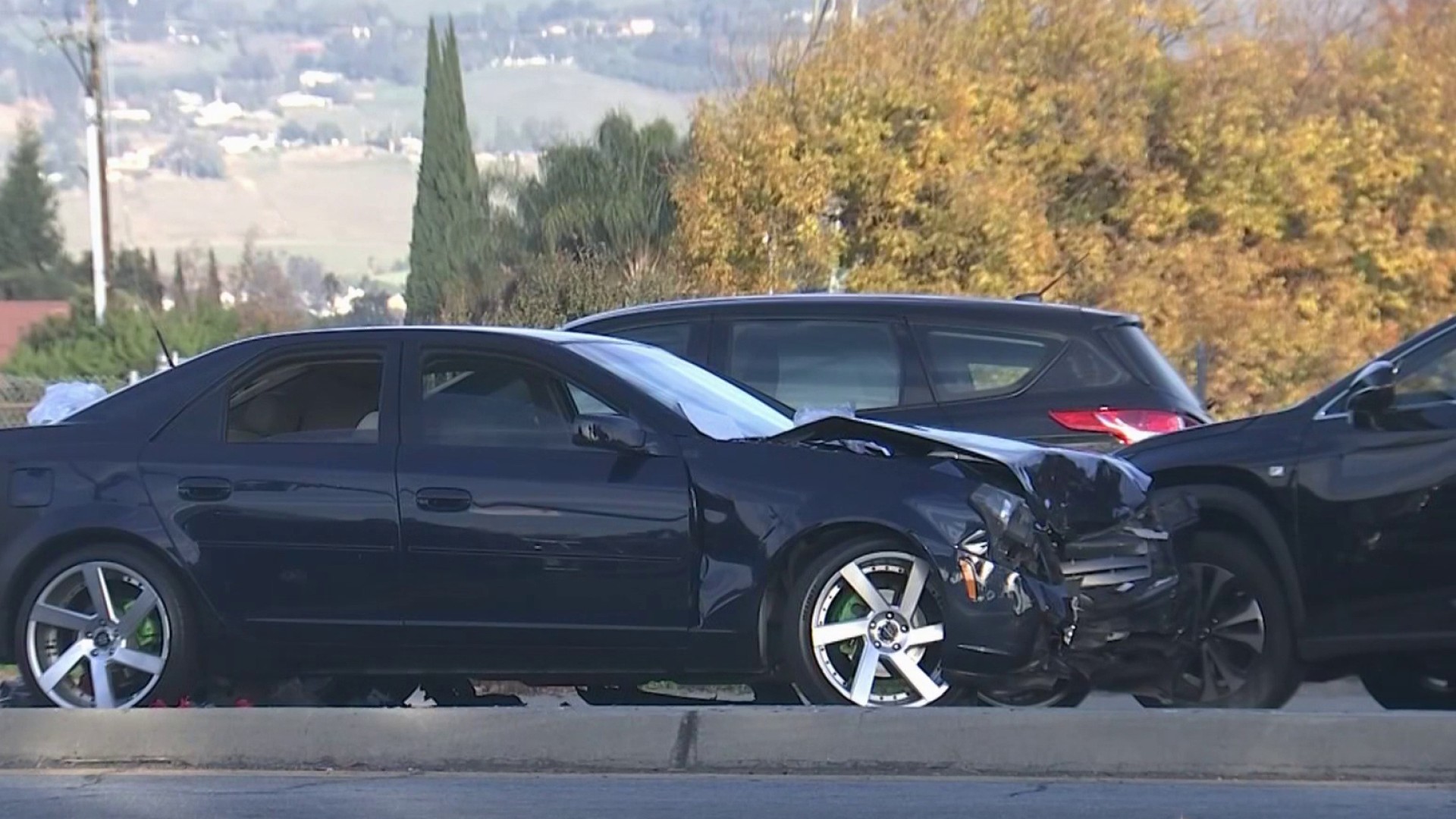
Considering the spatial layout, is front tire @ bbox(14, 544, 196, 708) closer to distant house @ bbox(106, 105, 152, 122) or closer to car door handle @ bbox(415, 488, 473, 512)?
car door handle @ bbox(415, 488, 473, 512)

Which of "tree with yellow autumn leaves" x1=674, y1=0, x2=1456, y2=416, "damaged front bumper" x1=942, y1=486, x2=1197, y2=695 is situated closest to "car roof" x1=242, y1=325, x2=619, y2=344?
"damaged front bumper" x1=942, y1=486, x2=1197, y2=695

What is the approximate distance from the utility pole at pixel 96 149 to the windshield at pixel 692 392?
36.6m

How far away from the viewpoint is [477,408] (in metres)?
6.97

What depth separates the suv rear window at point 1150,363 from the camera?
909cm

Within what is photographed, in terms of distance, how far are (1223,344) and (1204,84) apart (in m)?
4.87

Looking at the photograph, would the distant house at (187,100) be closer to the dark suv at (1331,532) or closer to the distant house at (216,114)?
the distant house at (216,114)

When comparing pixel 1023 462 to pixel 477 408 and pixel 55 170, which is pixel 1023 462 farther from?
pixel 55 170

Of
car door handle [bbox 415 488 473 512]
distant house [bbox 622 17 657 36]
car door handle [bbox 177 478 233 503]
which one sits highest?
car door handle [bbox 415 488 473 512]

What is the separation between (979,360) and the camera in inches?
364

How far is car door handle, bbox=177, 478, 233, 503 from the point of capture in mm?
6879

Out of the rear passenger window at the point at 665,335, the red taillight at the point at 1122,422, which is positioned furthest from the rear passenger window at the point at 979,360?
the rear passenger window at the point at 665,335

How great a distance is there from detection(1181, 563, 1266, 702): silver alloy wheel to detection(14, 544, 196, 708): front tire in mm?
3917

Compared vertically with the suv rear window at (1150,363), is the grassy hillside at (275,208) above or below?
below

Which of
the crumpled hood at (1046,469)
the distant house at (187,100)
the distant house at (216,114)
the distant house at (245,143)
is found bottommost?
the distant house at (245,143)
